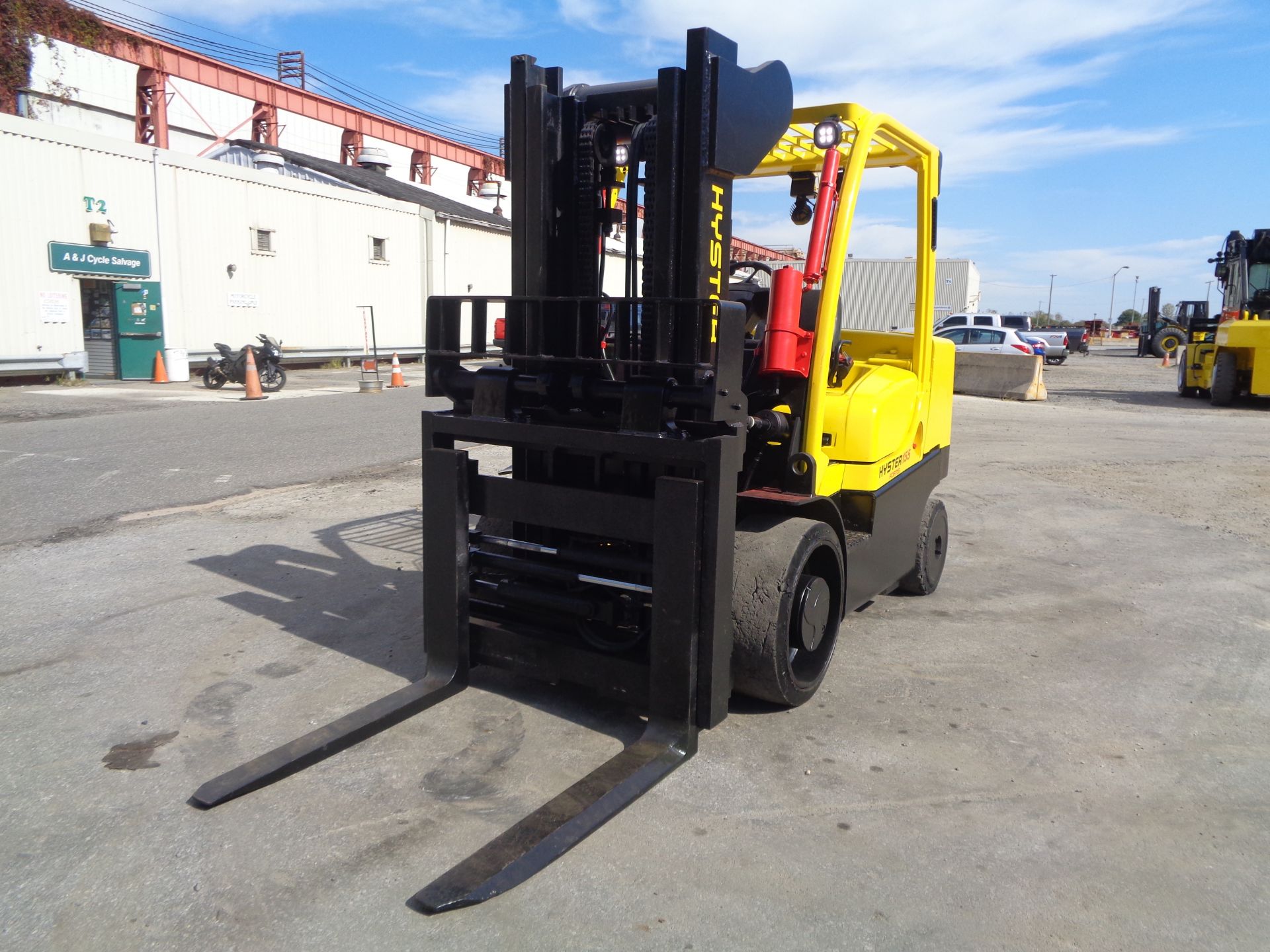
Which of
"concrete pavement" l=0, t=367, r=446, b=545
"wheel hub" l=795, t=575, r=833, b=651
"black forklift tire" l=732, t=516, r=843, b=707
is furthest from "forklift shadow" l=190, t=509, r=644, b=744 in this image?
"concrete pavement" l=0, t=367, r=446, b=545

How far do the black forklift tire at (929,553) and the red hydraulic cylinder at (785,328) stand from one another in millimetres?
2109

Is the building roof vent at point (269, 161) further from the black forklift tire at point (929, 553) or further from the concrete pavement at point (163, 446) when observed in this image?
the black forklift tire at point (929, 553)

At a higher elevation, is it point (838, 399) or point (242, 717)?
point (838, 399)

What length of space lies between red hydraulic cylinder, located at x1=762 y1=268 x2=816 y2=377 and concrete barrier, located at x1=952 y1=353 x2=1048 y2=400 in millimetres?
17594

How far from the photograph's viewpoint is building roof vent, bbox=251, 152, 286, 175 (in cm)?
2838

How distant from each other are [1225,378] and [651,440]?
20.2 metres

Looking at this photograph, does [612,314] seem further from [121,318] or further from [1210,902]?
[121,318]

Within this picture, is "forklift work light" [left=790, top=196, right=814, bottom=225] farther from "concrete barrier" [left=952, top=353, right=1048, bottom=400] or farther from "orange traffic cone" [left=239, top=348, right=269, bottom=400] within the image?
"concrete barrier" [left=952, top=353, right=1048, bottom=400]

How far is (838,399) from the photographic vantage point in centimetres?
462

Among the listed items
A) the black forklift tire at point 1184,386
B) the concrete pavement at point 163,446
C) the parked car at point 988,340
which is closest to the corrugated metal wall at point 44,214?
the concrete pavement at point 163,446

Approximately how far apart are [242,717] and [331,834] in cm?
114

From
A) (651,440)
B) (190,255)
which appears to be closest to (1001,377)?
(190,255)

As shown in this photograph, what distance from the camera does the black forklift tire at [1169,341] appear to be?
131 feet

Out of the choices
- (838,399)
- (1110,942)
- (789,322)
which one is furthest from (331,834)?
(838,399)
